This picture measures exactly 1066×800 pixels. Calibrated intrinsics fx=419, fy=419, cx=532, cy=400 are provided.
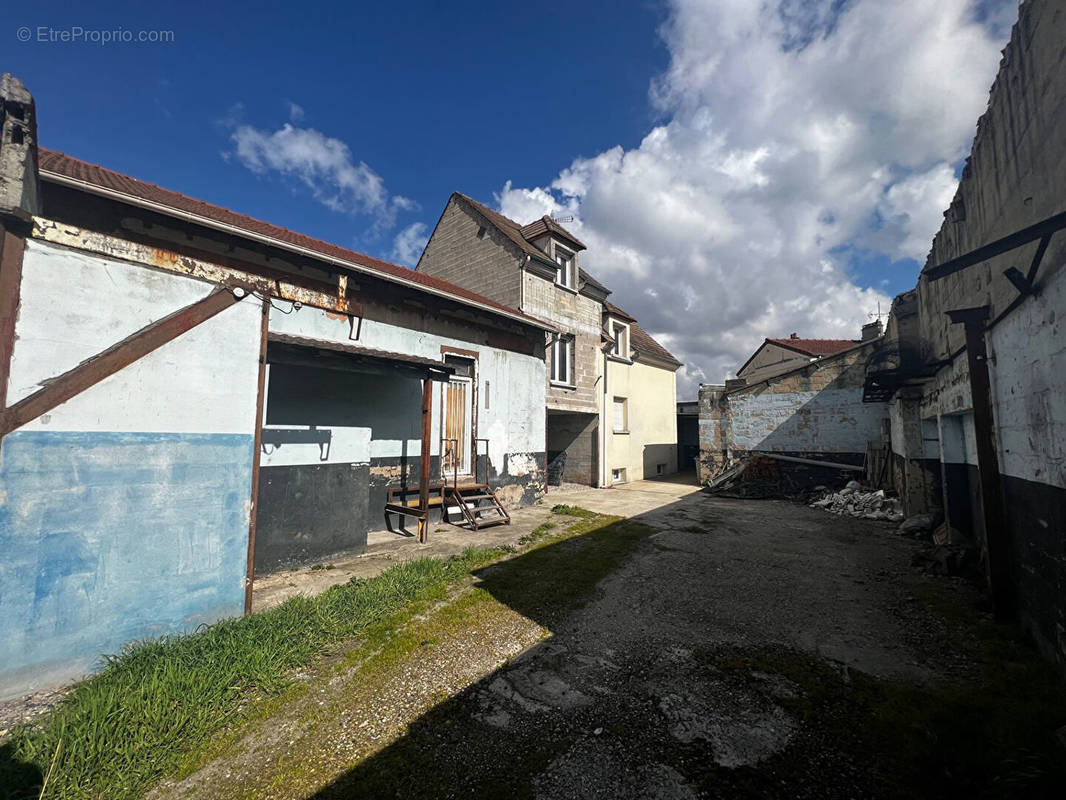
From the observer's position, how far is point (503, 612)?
4629 millimetres

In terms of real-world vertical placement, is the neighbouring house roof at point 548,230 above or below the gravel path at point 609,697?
above

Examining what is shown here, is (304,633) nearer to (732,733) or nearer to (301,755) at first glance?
(301,755)

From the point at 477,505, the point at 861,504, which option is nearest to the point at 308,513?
the point at 477,505

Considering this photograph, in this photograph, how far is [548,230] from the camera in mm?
13477

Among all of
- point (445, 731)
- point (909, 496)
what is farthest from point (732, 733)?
point (909, 496)

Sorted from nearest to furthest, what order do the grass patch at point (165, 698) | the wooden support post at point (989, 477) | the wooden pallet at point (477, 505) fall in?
1. the grass patch at point (165, 698)
2. the wooden support post at point (989, 477)
3. the wooden pallet at point (477, 505)

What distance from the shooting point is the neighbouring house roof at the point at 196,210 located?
17.5 ft

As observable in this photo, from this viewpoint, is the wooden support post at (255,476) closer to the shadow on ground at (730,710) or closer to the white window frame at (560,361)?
the shadow on ground at (730,710)

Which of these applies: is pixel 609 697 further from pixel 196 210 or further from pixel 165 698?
pixel 196 210

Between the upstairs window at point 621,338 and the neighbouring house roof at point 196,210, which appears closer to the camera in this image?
the neighbouring house roof at point 196,210

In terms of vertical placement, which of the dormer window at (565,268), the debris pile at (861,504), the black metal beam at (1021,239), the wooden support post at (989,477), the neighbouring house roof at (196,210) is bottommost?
the debris pile at (861,504)

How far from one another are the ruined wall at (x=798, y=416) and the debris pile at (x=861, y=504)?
89.4 inches

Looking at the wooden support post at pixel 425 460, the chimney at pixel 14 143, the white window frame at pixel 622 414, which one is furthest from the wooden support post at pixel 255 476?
the white window frame at pixel 622 414

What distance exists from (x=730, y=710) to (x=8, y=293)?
624 centimetres
